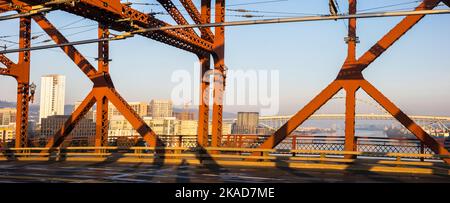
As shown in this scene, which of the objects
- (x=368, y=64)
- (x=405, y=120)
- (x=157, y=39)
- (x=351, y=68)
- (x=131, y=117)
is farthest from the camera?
(x=131, y=117)

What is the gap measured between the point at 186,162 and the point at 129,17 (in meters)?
8.57

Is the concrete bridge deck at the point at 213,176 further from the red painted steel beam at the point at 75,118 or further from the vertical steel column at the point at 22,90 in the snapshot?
the vertical steel column at the point at 22,90

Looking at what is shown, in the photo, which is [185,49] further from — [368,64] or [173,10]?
[368,64]

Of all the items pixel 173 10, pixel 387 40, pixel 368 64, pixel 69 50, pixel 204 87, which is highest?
pixel 173 10

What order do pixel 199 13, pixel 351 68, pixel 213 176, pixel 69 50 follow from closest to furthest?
pixel 213 176 → pixel 351 68 → pixel 199 13 → pixel 69 50

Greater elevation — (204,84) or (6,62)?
(6,62)

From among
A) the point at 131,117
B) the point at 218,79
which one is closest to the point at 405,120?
the point at 218,79

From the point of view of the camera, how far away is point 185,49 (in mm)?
24859

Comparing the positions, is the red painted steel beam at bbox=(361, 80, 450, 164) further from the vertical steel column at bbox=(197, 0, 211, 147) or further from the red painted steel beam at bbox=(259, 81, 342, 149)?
the vertical steel column at bbox=(197, 0, 211, 147)

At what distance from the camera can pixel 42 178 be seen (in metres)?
17.3

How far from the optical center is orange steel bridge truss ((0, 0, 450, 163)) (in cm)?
1970

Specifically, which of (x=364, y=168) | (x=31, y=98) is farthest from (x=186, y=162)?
(x=31, y=98)

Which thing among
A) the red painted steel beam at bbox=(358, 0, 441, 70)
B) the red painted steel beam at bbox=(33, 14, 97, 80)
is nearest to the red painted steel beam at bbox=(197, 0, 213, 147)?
the red painted steel beam at bbox=(33, 14, 97, 80)

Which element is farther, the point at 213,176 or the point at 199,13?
the point at 199,13
